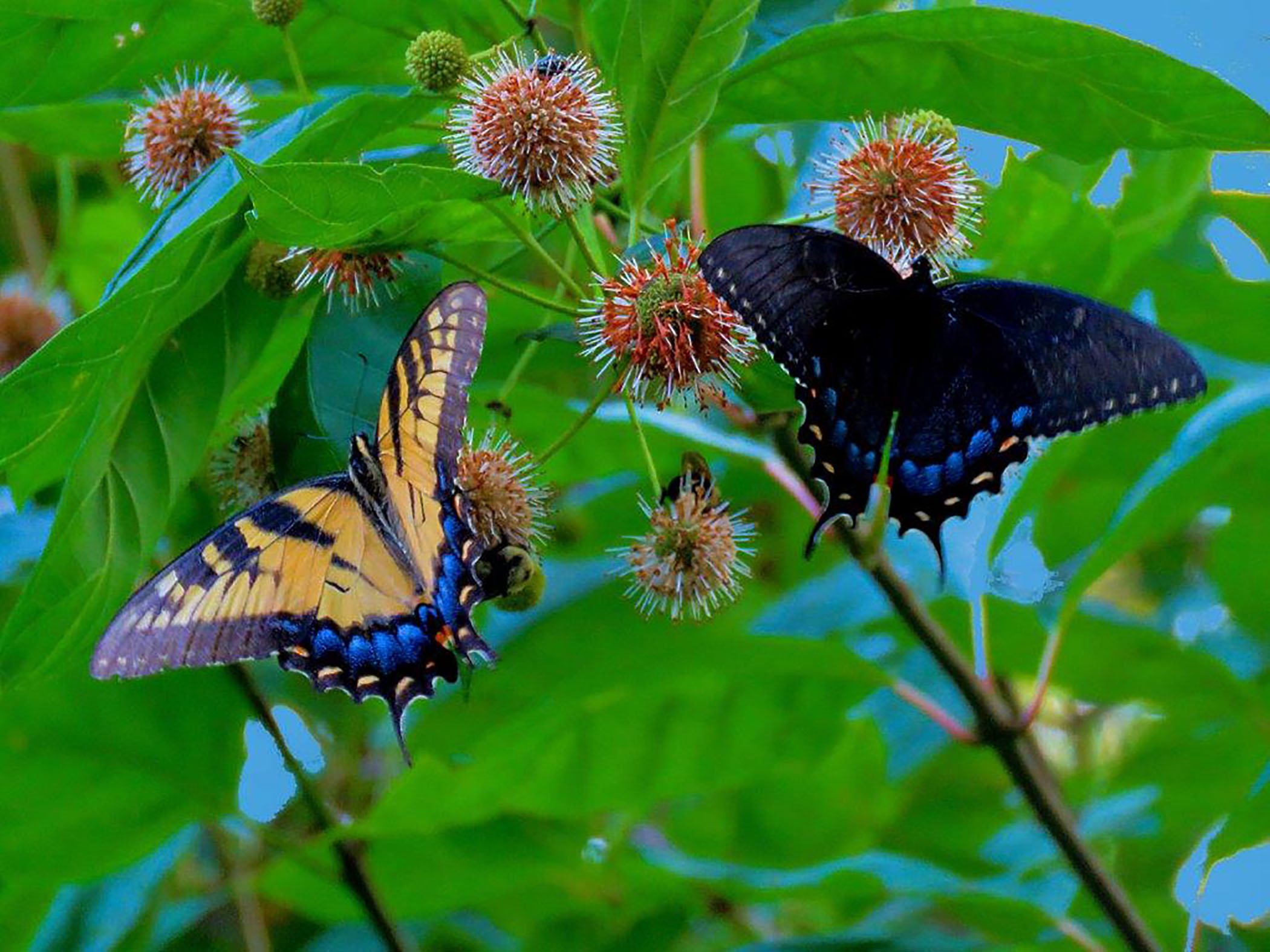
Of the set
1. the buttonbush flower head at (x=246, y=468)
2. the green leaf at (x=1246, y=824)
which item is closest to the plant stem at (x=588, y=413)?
the buttonbush flower head at (x=246, y=468)

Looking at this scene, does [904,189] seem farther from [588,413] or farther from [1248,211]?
[1248,211]

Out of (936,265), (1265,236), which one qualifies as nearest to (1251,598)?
(1265,236)

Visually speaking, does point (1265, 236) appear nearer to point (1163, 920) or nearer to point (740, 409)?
point (740, 409)

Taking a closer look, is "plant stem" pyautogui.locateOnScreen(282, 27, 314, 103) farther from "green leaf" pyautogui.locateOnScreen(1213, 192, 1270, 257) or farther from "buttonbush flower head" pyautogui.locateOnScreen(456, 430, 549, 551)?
"green leaf" pyautogui.locateOnScreen(1213, 192, 1270, 257)

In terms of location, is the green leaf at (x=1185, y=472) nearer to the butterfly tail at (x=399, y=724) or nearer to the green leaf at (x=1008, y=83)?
the green leaf at (x=1008, y=83)

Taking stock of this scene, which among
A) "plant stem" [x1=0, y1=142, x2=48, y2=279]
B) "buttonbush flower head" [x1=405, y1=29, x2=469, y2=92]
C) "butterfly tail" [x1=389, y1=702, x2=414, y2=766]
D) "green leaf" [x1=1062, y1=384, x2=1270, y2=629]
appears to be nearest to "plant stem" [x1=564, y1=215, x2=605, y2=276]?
"buttonbush flower head" [x1=405, y1=29, x2=469, y2=92]

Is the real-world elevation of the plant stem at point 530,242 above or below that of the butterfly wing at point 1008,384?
above
